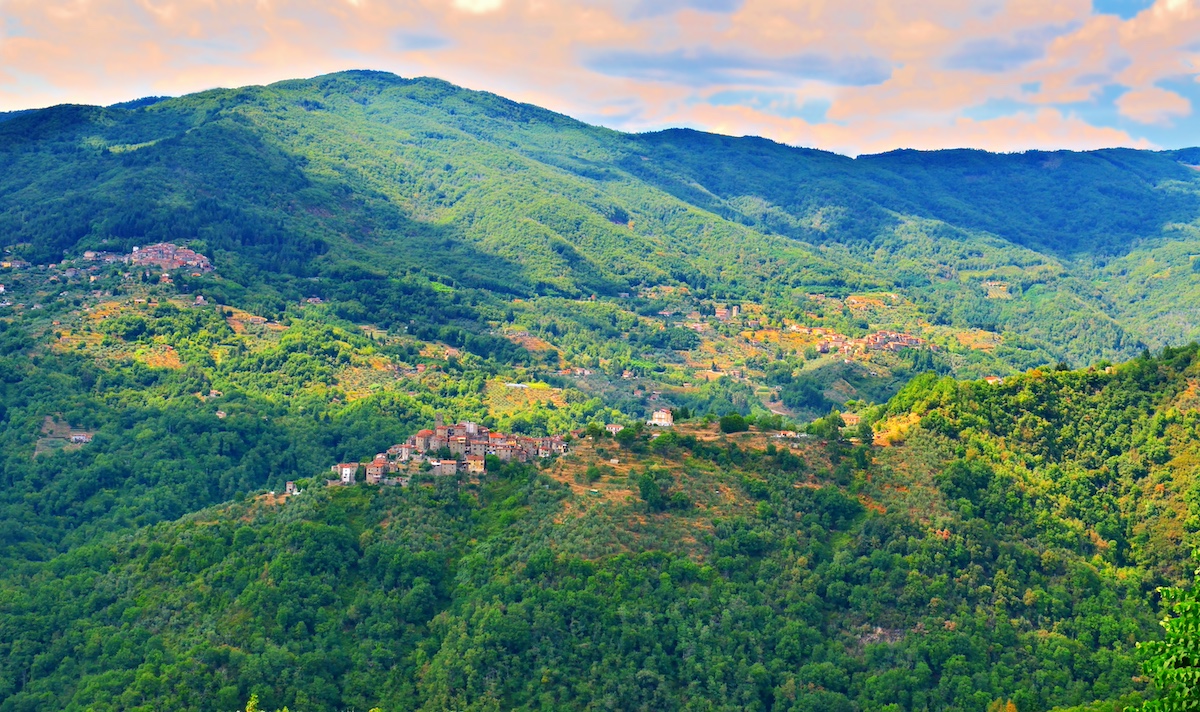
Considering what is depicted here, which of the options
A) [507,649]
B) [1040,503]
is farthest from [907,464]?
[507,649]

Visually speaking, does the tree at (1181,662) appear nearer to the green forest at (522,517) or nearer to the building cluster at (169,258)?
the green forest at (522,517)

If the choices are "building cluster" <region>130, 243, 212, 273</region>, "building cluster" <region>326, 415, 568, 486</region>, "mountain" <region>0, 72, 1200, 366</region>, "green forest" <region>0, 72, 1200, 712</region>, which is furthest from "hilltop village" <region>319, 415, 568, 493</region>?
"mountain" <region>0, 72, 1200, 366</region>

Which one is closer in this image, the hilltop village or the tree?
the tree

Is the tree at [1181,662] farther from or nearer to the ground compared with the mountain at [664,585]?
farther from the ground

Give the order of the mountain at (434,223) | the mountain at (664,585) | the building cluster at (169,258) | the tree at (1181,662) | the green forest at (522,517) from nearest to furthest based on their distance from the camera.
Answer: the tree at (1181,662) < the mountain at (664,585) < the green forest at (522,517) < the building cluster at (169,258) < the mountain at (434,223)

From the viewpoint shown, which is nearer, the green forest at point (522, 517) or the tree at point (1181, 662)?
the tree at point (1181, 662)

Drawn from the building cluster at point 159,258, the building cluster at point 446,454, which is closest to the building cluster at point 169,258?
the building cluster at point 159,258

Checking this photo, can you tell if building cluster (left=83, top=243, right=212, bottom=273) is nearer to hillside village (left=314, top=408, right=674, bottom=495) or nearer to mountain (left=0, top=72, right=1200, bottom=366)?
mountain (left=0, top=72, right=1200, bottom=366)

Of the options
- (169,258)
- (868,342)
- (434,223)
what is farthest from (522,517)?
(434,223)

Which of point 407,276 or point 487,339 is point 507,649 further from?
point 407,276
